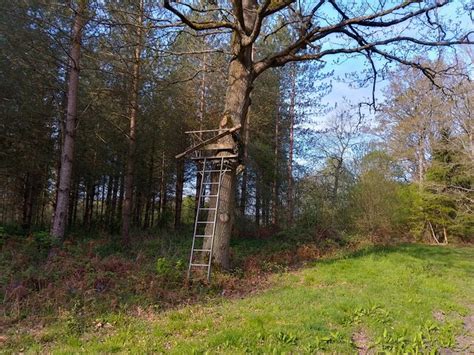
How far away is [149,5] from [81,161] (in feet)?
29.4

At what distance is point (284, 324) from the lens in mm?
4949

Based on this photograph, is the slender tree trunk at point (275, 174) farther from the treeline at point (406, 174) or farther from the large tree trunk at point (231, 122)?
the large tree trunk at point (231, 122)

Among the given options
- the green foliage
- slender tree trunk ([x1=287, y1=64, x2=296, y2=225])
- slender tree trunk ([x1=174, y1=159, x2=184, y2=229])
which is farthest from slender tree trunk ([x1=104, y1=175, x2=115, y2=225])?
the green foliage

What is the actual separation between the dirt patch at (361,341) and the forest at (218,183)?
28 mm

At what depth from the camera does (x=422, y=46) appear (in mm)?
9164

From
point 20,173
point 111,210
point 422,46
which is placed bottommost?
point 111,210

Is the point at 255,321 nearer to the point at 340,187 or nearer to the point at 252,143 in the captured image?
the point at 252,143

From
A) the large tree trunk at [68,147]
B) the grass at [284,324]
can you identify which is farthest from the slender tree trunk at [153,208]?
the grass at [284,324]

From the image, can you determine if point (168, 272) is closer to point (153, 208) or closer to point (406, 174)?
point (153, 208)

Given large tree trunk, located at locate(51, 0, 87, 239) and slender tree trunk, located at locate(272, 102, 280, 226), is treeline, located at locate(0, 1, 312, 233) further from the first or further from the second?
large tree trunk, located at locate(51, 0, 87, 239)

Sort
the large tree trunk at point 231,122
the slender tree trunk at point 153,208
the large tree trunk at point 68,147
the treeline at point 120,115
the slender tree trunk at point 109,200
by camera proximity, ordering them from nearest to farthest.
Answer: the large tree trunk at point 231,122 < the large tree trunk at point 68,147 < the treeline at point 120,115 < the slender tree trunk at point 109,200 < the slender tree trunk at point 153,208

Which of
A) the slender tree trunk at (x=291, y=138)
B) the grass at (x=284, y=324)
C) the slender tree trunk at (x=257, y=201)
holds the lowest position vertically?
the grass at (x=284, y=324)

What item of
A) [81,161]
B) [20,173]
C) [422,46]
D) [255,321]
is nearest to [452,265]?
[422,46]

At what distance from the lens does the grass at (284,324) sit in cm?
429
